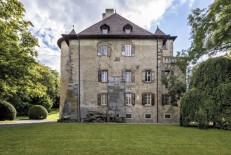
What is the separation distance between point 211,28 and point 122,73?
1022cm

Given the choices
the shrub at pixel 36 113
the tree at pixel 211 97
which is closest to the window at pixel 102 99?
the tree at pixel 211 97

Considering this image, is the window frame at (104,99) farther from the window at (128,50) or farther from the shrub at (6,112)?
the shrub at (6,112)

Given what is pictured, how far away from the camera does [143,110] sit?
2300 cm

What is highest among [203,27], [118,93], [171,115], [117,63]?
[203,27]

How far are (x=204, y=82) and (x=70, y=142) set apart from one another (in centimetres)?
1095

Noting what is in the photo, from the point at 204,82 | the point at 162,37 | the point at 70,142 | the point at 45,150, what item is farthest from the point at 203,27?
the point at 45,150

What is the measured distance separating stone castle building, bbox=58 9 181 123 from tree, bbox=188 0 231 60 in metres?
6.05

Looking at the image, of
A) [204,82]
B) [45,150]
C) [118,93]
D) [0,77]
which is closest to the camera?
[45,150]

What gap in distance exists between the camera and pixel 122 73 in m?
23.4

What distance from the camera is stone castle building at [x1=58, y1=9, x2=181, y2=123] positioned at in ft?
75.6

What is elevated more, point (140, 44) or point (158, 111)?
point (140, 44)

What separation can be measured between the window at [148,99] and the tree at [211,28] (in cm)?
669

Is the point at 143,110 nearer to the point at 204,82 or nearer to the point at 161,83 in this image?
the point at 161,83

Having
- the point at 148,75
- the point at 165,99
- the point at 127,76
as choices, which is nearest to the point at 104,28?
the point at 127,76
